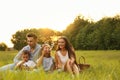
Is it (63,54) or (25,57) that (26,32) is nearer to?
(63,54)

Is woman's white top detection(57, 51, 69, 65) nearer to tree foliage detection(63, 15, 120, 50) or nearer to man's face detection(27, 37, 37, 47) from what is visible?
man's face detection(27, 37, 37, 47)

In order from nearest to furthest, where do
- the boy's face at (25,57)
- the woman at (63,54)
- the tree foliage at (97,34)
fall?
the boy's face at (25,57) → the woman at (63,54) → the tree foliage at (97,34)

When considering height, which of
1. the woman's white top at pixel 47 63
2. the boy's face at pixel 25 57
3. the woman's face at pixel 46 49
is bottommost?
the woman's white top at pixel 47 63

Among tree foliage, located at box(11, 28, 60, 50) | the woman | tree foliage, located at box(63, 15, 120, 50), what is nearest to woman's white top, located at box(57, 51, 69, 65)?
the woman

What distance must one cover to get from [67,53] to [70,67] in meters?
0.87

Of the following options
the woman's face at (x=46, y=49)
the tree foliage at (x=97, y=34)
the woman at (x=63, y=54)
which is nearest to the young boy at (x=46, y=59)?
the woman's face at (x=46, y=49)

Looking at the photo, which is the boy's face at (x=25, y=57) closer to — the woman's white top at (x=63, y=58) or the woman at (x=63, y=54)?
the woman at (x=63, y=54)

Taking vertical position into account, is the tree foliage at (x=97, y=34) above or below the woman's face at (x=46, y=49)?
above

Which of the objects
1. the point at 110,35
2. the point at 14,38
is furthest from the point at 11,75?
the point at 14,38

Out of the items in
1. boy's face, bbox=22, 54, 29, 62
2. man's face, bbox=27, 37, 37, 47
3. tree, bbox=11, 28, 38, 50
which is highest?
tree, bbox=11, 28, 38, 50

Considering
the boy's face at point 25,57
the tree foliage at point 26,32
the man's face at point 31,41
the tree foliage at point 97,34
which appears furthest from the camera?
the tree foliage at point 26,32

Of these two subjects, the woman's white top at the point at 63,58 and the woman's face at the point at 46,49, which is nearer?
the woman's face at the point at 46,49

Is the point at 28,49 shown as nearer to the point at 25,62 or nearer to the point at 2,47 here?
the point at 25,62

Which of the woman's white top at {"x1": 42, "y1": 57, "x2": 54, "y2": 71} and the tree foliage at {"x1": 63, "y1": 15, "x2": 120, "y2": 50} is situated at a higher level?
the tree foliage at {"x1": 63, "y1": 15, "x2": 120, "y2": 50}
